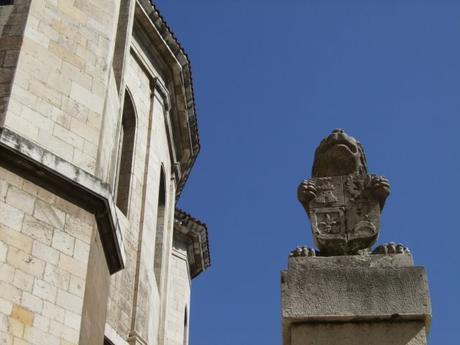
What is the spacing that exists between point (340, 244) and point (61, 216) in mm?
4332

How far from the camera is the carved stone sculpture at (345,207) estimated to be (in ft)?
19.9

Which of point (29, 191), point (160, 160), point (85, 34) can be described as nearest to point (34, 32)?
point (85, 34)

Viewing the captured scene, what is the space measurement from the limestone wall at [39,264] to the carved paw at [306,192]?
3600 mm

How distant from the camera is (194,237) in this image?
2195cm

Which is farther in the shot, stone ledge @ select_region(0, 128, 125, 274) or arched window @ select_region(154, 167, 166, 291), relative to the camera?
arched window @ select_region(154, 167, 166, 291)

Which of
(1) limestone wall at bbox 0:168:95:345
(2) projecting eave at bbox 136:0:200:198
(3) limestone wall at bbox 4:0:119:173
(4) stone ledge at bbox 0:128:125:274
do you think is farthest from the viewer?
(2) projecting eave at bbox 136:0:200:198

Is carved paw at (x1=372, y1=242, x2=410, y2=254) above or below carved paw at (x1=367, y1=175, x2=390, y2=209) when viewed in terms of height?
below

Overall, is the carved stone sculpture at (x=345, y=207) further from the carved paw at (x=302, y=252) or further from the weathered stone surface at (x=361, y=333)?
the weathered stone surface at (x=361, y=333)

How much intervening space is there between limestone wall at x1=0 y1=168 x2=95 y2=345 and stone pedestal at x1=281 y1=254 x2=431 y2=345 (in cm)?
369

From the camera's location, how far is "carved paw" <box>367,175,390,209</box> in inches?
244

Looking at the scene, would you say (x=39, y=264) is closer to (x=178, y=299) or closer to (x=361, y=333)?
(x=361, y=333)

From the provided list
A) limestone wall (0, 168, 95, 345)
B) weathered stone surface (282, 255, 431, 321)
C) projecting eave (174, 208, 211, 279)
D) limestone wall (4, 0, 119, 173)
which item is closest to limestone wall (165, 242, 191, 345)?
projecting eave (174, 208, 211, 279)

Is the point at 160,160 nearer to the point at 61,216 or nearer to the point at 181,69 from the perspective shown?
the point at 181,69

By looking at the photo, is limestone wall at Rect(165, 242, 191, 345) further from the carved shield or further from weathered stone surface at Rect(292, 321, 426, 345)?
weathered stone surface at Rect(292, 321, 426, 345)
